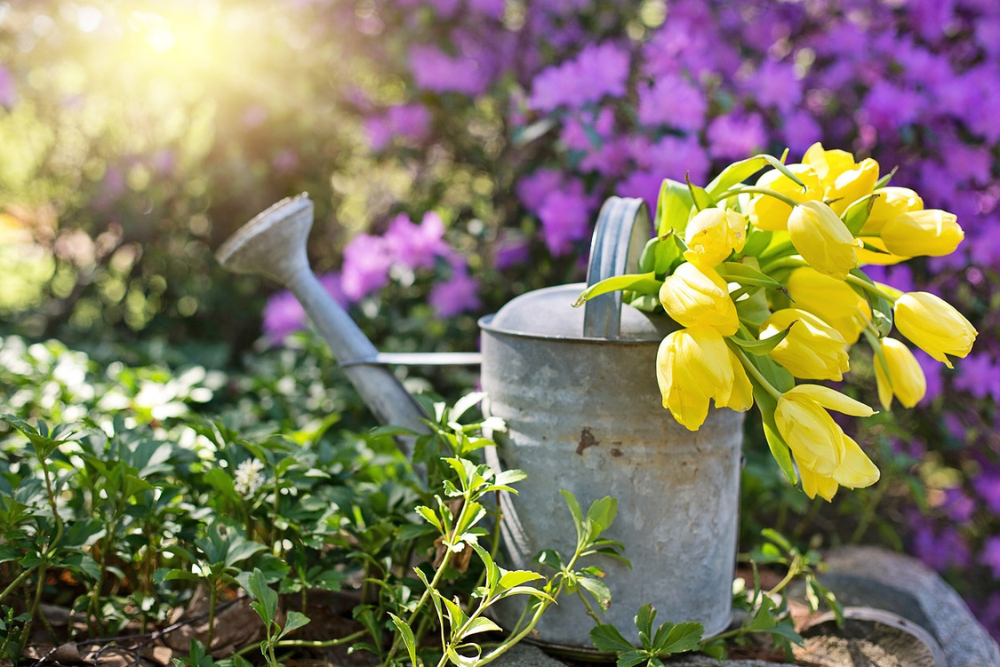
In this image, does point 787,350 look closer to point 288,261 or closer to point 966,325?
point 966,325

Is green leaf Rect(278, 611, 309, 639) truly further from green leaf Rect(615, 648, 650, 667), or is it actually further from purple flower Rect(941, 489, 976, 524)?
purple flower Rect(941, 489, 976, 524)

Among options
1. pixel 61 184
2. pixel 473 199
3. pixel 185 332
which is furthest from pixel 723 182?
pixel 61 184

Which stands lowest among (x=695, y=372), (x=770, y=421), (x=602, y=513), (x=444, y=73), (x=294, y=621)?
(x=294, y=621)

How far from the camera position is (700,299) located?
0.99 metres

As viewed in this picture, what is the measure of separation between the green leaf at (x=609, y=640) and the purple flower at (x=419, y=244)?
4.16ft

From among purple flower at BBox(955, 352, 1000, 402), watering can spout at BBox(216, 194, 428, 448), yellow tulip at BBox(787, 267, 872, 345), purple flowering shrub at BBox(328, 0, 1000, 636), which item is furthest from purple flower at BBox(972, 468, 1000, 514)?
watering can spout at BBox(216, 194, 428, 448)

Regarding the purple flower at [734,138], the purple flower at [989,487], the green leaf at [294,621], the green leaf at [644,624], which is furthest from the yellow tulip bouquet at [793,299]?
the purple flower at [989,487]

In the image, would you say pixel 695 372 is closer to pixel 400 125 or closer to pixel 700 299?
pixel 700 299

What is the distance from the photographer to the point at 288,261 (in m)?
1.48

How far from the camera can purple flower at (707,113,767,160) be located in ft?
6.65

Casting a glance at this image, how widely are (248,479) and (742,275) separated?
2.70 ft

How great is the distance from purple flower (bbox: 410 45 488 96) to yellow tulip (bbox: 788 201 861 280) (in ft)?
5.36

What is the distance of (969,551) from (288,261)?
224cm

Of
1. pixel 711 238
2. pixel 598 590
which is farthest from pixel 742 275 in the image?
pixel 598 590
